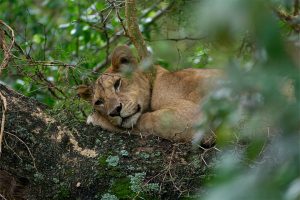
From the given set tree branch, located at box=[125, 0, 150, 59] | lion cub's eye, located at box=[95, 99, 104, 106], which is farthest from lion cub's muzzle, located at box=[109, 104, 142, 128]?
tree branch, located at box=[125, 0, 150, 59]

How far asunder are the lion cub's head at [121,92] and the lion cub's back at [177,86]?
123mm

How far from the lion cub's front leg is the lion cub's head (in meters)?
0.19

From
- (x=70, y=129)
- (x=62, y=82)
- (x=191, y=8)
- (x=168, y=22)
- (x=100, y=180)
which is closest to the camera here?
(x=100, y=180)

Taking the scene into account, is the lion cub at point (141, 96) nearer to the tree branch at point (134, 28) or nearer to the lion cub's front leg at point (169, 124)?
the lion cub's front leg at point (169, 124)

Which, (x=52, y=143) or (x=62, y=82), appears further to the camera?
(x=62, y=82)

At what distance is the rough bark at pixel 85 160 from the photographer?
4055mm

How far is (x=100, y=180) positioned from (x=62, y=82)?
1.44 meters

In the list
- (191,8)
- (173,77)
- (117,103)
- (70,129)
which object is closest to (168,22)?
(191,8)

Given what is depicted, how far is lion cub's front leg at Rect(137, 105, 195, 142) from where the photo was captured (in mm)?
4699

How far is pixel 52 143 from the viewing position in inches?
172

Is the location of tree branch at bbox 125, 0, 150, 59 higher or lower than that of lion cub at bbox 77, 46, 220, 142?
higher

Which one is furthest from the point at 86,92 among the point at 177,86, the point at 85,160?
the point at 85,160

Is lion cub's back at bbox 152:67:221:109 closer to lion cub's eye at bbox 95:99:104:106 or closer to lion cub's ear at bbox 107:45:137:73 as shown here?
lion cub's ear at bbox 107:45:137:73

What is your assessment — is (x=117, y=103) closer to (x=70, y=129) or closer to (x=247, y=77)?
(x=70, y=129)
